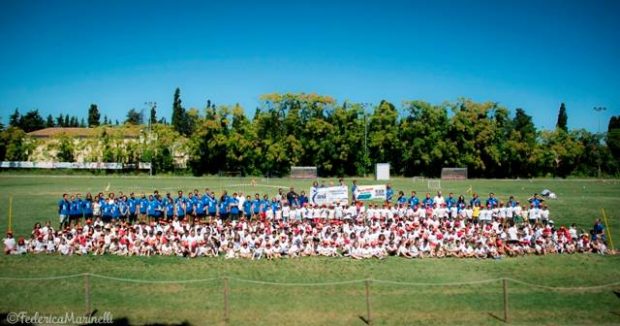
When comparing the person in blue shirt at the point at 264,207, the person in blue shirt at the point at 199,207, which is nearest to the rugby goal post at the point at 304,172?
the person in blue shirt at the point at 264,207

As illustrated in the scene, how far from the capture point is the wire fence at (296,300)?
12.1 m

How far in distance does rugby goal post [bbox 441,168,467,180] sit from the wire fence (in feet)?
182

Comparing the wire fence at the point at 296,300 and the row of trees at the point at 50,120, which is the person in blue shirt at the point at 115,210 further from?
the row of trees at the point at 50,120

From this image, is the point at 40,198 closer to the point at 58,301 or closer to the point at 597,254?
the point at 58,301

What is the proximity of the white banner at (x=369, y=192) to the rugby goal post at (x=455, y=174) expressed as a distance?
145 ft

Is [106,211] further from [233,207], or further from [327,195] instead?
[327,195]

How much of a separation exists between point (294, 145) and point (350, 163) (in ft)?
32.6

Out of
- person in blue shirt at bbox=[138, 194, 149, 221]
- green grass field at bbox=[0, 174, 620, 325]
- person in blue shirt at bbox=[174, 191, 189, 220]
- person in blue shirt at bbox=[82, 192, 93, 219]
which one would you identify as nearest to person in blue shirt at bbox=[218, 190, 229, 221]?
person in blue shirt at bbox=[174, 191, 189, 220]

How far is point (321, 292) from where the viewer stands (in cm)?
1396

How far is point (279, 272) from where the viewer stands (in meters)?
16.3

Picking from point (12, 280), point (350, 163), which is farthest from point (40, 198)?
point (350, 163)

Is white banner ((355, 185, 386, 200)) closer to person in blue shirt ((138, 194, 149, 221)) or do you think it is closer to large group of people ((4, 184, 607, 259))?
large group of people ((4, 184, 607, 259))

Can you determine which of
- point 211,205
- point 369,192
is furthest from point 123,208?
point 369,192

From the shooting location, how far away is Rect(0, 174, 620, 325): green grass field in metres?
12.1
